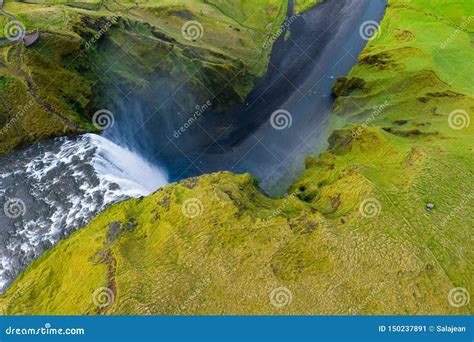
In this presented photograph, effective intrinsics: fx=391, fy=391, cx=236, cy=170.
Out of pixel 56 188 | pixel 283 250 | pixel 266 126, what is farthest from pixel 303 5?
pixel 283 250

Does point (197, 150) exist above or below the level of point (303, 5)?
below

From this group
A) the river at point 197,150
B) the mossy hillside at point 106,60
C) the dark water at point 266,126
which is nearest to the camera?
the river at point 197,150

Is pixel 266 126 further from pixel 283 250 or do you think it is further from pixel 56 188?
pixel 283 250

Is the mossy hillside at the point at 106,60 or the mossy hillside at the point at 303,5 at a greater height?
the mossy hillside at the point at 303,5

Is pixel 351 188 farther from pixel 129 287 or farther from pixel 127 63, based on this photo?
pixel 127 63

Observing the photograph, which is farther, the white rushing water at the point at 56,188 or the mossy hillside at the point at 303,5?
the mossy hillside at the point at 303,5

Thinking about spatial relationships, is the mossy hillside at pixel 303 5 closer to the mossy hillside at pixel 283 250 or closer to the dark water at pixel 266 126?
the dark water at pixel 266 126

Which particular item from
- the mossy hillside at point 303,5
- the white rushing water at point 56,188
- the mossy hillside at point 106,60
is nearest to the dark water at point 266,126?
the mossy hillside at point 106,60
